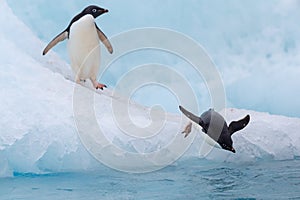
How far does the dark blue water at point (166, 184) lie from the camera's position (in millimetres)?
3992

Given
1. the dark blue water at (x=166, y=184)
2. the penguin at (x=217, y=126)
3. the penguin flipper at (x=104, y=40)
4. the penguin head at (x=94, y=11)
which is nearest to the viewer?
the dark blue water at (x=166, y=184)

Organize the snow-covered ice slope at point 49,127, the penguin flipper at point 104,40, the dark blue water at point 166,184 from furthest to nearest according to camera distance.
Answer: the penguin flipper at point 104,40 → the snow-covered ice slope at point 49,127 → the dark blue water at point 166,184

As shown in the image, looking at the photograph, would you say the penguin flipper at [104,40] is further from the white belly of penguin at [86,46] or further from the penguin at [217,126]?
the penguin at [217,126]

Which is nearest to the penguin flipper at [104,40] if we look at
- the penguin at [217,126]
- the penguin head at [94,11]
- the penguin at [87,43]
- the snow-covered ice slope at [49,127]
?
the penguin at [87,43]

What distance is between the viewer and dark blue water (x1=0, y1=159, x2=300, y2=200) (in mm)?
3992

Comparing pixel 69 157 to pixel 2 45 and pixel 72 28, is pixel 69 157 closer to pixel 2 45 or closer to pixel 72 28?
pixel 72 28

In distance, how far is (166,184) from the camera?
449 cm

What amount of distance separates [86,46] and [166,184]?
1821mm

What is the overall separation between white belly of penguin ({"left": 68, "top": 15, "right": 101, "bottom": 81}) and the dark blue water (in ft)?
3.69

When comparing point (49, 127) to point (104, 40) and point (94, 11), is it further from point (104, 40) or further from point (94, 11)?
point (94, 11)

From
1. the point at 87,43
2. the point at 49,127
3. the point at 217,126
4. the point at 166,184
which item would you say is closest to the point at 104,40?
the point at 87,43

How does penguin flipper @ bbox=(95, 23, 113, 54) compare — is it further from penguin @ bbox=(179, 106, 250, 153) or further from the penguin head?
penguin @ bbox=(179, 106, 250, 153)

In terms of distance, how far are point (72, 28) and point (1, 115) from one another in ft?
4.00

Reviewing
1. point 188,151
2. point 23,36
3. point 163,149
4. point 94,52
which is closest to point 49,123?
point 94,52
